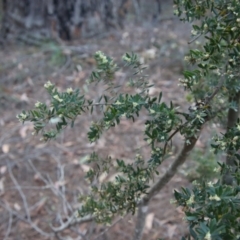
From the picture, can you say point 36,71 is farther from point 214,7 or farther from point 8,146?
point 214,7

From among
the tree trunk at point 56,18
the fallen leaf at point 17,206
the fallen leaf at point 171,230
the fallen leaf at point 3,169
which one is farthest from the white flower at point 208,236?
the tree trunk at point 56,18

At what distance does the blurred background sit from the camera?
227 centimetres

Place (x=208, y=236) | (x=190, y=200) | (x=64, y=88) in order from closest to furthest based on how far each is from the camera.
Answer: (x=208, y=236), (x=190, y=200), (x=64, y=88)

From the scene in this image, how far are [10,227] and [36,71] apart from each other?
5.70 ft

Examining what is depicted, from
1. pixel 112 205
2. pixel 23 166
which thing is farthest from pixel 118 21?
pixel 112 205

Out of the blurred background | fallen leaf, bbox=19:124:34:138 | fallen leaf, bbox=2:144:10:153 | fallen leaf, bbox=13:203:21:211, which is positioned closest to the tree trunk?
the blurred background

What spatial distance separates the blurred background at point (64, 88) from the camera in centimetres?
227

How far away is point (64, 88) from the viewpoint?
3.52 m

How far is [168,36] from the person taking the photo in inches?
168

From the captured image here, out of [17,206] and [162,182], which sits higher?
[162,182]

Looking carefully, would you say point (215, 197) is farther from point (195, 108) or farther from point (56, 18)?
point (56, 18)

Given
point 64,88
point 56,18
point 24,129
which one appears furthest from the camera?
point 56,18

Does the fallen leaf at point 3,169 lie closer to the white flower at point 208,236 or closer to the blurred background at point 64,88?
the blurred background at point 64,88

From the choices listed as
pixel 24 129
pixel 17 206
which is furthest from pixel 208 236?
pixel 24 129
